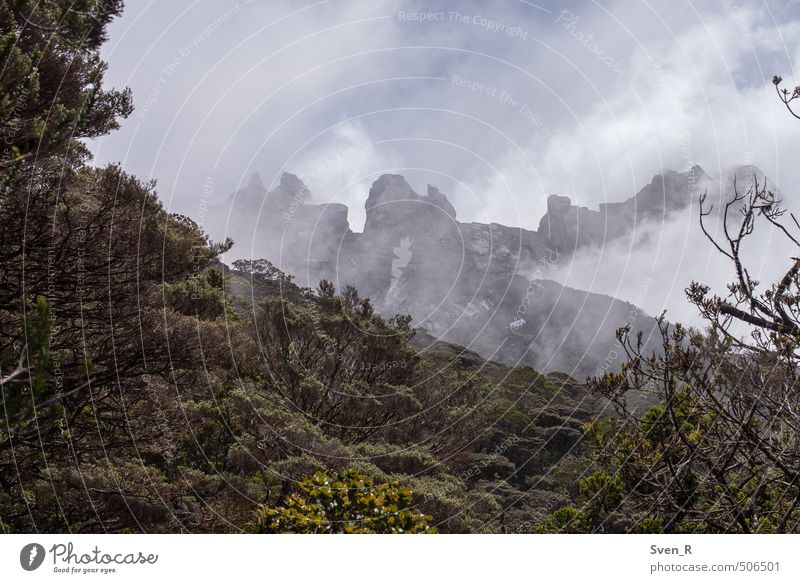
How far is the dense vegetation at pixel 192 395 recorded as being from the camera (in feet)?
17.6

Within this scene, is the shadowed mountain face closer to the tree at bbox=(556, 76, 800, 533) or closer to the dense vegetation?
the dense vegetation

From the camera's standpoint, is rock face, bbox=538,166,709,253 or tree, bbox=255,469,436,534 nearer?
tree, bbox=255,469,436,534

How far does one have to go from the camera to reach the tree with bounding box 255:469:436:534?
7.06 metres

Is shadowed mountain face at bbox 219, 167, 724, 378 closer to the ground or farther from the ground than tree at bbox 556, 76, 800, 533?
farther from the ground

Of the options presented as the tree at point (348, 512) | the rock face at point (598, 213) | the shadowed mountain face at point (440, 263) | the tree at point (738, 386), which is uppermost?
the rock face at point (598, 213)

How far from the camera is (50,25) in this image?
7.28 meters

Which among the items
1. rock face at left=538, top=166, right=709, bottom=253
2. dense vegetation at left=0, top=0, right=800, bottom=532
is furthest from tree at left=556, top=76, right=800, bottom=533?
rock face at left=538, top=166, right=709, bottom=253

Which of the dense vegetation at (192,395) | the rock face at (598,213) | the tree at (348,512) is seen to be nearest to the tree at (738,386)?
the dense vegetation at (192,395)

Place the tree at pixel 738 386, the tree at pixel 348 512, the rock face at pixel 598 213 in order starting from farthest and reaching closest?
the rock face at pixel 598 213 < the tree at pixel 348 512 < the tree at pixel 738 386

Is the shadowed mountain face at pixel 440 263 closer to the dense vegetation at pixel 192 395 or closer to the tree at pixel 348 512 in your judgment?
the dense vegetation at pixel 192 395

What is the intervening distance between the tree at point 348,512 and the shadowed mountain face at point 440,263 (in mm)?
18385

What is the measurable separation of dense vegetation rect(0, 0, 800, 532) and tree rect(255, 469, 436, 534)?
34 millimetres
